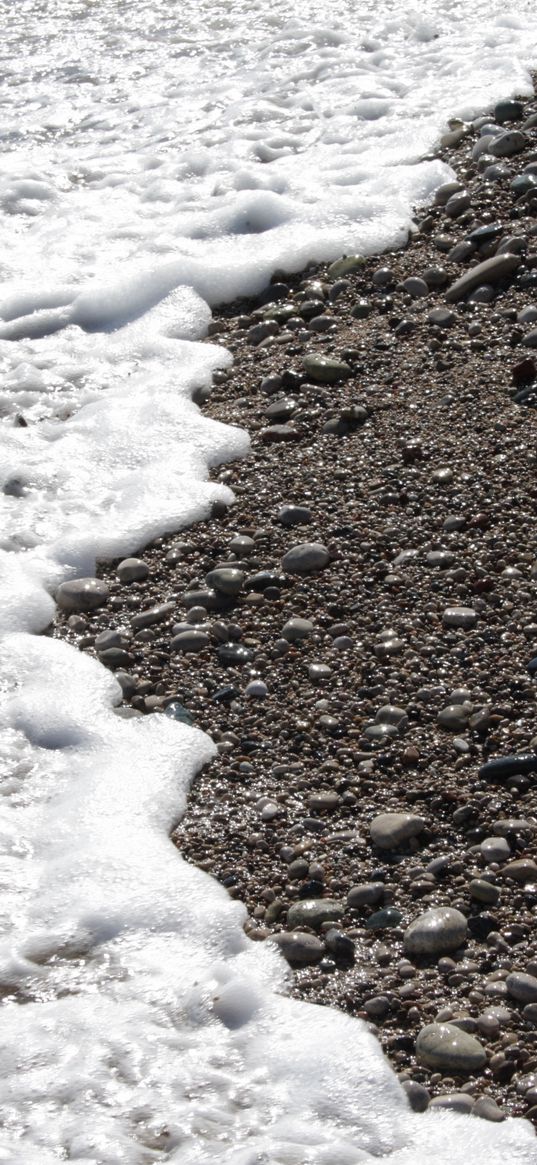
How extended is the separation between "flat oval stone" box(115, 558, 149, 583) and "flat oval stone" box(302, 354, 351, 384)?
938mm

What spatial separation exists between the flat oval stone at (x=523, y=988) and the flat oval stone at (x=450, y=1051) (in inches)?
4.6

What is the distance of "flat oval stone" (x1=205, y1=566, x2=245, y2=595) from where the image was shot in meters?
3.39

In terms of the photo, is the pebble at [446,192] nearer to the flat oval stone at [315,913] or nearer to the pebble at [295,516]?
the pebble at [295,516]

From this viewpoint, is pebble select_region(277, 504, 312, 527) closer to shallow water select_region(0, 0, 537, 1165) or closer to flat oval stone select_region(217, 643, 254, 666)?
shallow water select_region(0, 0, 537, 1165)

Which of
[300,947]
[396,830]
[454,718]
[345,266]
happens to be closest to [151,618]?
[454,718]

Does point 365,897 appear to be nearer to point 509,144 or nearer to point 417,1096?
point 417,1096

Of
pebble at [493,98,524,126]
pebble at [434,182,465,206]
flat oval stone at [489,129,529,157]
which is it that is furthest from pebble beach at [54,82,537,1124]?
pebble at [493,98,524,126]

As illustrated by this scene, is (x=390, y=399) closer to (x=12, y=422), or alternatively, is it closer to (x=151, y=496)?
(x=151, y=496)

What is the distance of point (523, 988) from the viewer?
229 cm

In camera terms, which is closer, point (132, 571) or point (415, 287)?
point (132, 571)

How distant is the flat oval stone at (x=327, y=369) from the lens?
161 inches

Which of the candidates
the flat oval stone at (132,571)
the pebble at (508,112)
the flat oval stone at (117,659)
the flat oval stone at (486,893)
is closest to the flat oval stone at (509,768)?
the flat oval stone at (486,893)

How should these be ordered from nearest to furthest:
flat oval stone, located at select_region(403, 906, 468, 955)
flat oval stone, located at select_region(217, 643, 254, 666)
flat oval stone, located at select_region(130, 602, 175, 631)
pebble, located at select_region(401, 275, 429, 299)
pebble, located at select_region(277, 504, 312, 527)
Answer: flat oval stone, located at select_region(403, 906, 468, 955), flat oval stone, located at select_region(217, 643, 254, 666), flat oval stone, located at select_region(130, 602, 175, 631), pebble, located at select_region(277, 504, 312, 527), pebble, located at select_region(401, 275, 429, 299)

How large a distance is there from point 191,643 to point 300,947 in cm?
98
